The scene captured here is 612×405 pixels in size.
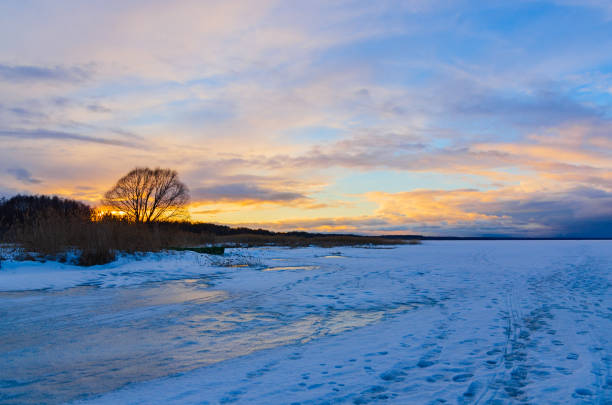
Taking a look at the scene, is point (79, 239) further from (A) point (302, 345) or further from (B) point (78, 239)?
(A) point (302, 345)

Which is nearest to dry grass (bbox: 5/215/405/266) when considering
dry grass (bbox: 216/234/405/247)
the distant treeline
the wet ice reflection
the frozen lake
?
the distant treeline

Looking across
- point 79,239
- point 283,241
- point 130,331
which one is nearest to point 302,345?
point 130,331

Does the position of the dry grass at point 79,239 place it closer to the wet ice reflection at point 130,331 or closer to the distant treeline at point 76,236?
the distant treeline at point 76,236

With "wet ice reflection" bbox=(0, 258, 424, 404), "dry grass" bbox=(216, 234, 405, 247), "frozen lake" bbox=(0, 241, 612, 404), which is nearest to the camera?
"frozen lake" bbox=(0, 241, 612, 404)

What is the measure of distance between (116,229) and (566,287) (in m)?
15.8

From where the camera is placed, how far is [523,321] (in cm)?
651

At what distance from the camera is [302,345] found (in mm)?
Result: 5145

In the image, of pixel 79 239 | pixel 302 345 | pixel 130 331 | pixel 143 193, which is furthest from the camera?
pixel 143 193

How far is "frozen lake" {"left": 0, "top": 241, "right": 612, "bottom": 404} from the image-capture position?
142 inches

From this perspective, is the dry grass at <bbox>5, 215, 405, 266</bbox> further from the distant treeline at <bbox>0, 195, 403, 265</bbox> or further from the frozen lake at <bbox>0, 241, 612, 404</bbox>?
the frozen lake at <bbox>0, 241, 612, 404</bbox>

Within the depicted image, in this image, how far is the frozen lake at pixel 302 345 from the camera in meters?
3.60

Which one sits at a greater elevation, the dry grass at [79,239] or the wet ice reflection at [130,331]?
the dry grass at [79,239]

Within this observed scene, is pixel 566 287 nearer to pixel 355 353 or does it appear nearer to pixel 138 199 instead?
pixel 355 353

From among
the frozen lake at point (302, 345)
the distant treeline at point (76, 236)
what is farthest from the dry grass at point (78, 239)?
the frozen lake at point (302, 345)
